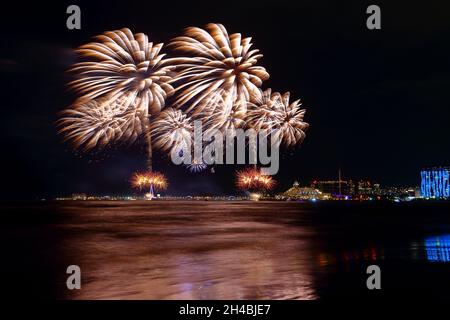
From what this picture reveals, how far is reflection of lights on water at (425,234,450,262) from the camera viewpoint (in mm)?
20217

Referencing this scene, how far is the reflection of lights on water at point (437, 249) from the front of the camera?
20.2 meters

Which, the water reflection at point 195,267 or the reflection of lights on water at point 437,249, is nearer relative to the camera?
the water reflection at point 195,267

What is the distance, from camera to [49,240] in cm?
2900

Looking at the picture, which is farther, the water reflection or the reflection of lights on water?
the reflection of lights on water

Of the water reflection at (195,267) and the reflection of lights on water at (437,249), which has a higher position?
the water reflection at (195,267)

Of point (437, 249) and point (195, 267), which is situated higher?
point (195, 267)

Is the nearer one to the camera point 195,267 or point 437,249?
point 195,267

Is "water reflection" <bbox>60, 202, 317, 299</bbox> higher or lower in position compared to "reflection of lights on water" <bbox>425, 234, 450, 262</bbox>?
higher

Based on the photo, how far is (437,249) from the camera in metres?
23.9
